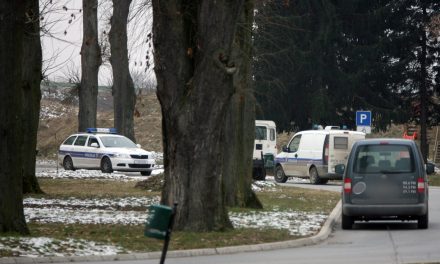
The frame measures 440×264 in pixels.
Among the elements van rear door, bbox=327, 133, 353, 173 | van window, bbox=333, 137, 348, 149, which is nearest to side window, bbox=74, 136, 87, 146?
van rear door, bbox=327, 133, 353, 173

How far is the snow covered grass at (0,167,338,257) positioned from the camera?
16.4m

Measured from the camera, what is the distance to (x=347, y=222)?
73.0ft

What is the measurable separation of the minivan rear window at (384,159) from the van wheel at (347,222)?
963mm

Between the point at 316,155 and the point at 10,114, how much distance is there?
27623mm

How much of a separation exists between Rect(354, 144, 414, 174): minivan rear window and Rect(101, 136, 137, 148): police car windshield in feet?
81.5

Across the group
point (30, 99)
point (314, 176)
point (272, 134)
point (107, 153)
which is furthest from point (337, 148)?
point (30, 99)

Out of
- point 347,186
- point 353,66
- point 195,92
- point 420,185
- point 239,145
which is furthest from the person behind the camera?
point 353,66

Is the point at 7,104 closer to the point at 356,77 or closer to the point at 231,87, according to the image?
the point at 231,87

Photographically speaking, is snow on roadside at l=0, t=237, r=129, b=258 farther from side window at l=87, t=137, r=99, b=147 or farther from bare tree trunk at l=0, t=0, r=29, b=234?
side window at l=87, t=137, r=99, b=147

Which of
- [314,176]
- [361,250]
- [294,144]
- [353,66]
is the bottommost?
[361,250]

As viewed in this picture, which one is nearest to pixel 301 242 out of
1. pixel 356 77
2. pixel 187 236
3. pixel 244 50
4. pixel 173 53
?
pixel 187 236

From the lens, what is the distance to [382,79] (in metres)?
63.8

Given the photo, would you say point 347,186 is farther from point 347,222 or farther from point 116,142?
point 116,142

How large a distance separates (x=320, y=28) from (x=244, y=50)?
37.1 meters
